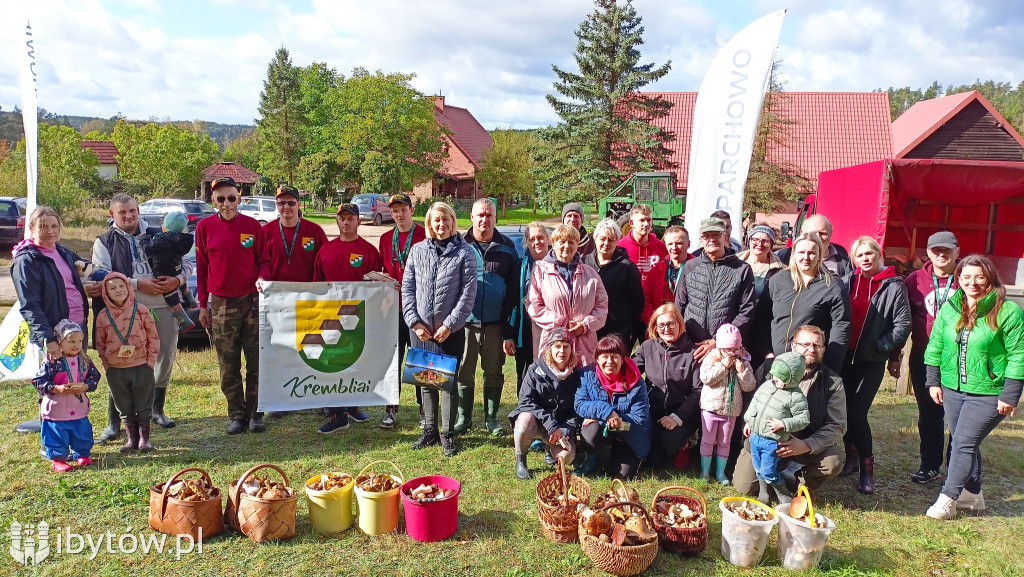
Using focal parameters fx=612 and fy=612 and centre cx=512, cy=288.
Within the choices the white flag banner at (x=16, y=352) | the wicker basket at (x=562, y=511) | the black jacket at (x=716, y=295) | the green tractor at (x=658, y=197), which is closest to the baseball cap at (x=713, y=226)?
the black jacket at (x=716, y=295)

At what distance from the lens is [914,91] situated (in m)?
101

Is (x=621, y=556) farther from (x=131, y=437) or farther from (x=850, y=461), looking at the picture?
(x=131, y=437)

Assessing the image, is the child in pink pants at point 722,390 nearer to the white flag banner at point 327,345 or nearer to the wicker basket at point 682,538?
the wicker basket at point 682,538

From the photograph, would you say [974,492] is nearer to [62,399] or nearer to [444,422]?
[444,422]

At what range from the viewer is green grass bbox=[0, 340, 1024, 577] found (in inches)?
136

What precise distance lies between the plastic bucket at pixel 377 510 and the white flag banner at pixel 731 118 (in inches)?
211

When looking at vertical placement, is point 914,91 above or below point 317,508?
above

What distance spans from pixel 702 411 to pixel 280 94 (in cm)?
4950

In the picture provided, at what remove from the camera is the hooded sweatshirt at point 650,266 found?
541 centimetres

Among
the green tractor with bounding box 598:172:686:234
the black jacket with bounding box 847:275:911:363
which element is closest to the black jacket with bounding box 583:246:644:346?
the black jacket with bounding box 847:275:911:363

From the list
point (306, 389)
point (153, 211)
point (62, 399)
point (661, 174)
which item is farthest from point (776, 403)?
point (153, 211)

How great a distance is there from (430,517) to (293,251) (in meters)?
2.85

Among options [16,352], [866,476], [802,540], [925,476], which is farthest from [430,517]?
[16,352]

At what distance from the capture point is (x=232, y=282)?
509 centimetres
